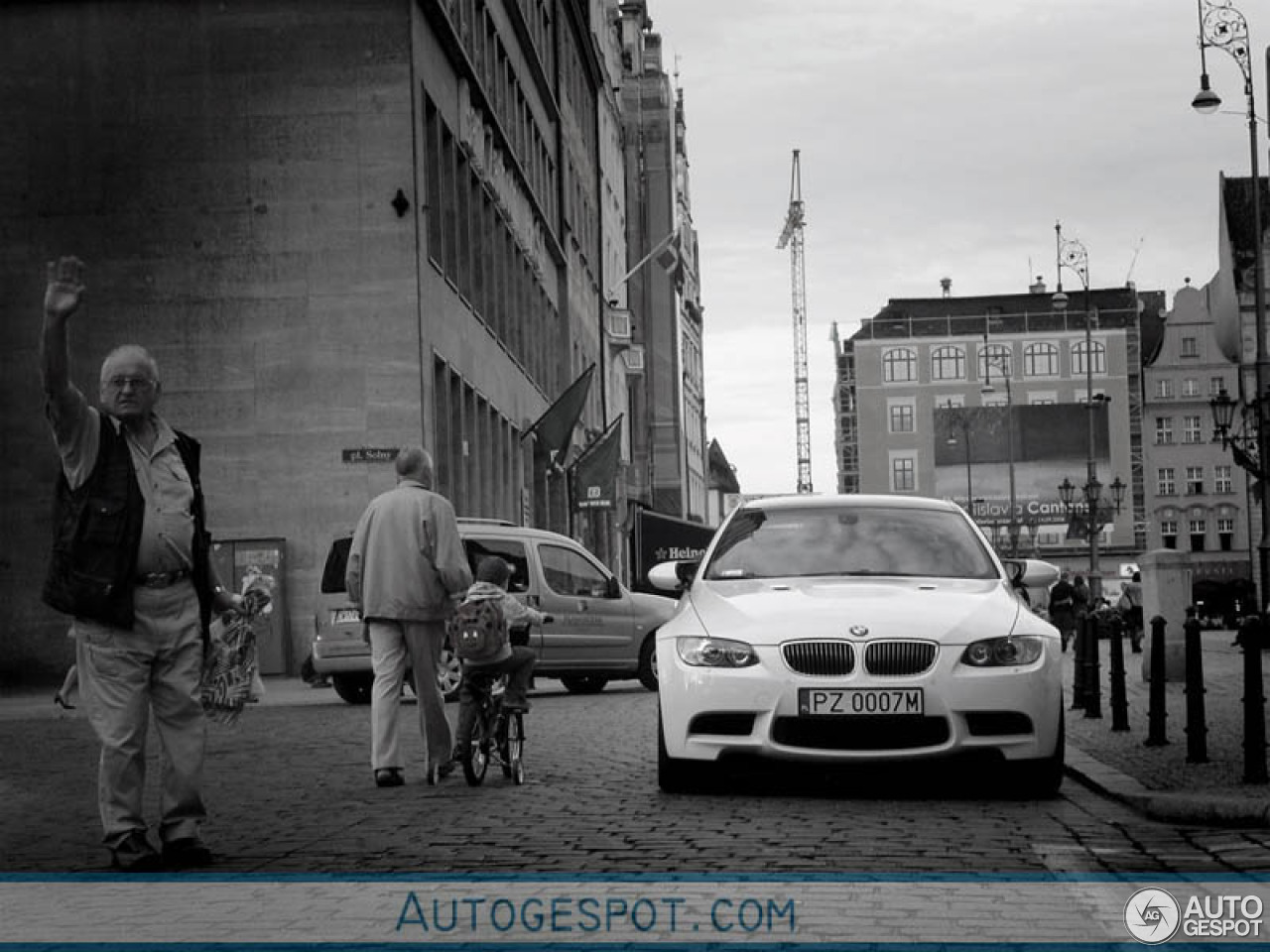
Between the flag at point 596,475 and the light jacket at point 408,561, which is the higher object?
the flag at point 596,475

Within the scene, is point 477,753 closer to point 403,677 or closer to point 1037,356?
point 403,677

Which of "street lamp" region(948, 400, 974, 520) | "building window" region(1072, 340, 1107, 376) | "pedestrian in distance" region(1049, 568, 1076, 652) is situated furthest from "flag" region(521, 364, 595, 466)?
"building window" region(1072, 340, 1107, 376)

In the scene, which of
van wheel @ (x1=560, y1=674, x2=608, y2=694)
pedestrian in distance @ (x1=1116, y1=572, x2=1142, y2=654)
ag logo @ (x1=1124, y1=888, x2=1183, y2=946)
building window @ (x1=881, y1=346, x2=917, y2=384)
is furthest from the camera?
building window @ (x1=881, y1=346, x2=917, y2=384)

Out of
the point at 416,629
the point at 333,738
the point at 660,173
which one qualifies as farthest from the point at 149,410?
the point at 660,173

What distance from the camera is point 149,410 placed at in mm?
8883

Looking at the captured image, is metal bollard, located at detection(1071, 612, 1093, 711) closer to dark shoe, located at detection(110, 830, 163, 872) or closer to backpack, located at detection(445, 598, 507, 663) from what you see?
backpack, located at detection(445, 598, 507, 663)

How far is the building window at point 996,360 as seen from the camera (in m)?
141

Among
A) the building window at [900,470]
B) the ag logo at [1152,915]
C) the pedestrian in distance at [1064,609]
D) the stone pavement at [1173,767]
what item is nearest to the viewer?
the ag logo at [1152,915]

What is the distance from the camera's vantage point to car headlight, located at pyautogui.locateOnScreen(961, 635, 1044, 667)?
1100cm

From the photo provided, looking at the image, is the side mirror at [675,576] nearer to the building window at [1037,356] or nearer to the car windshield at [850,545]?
the car windshield at [850,545]

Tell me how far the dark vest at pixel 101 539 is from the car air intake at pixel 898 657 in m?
3.85

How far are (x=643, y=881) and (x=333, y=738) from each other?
9761 mm

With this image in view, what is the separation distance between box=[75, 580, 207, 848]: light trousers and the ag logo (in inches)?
141

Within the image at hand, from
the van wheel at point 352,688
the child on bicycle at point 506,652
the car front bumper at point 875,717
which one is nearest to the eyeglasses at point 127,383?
the car front bumper at point 875,717
